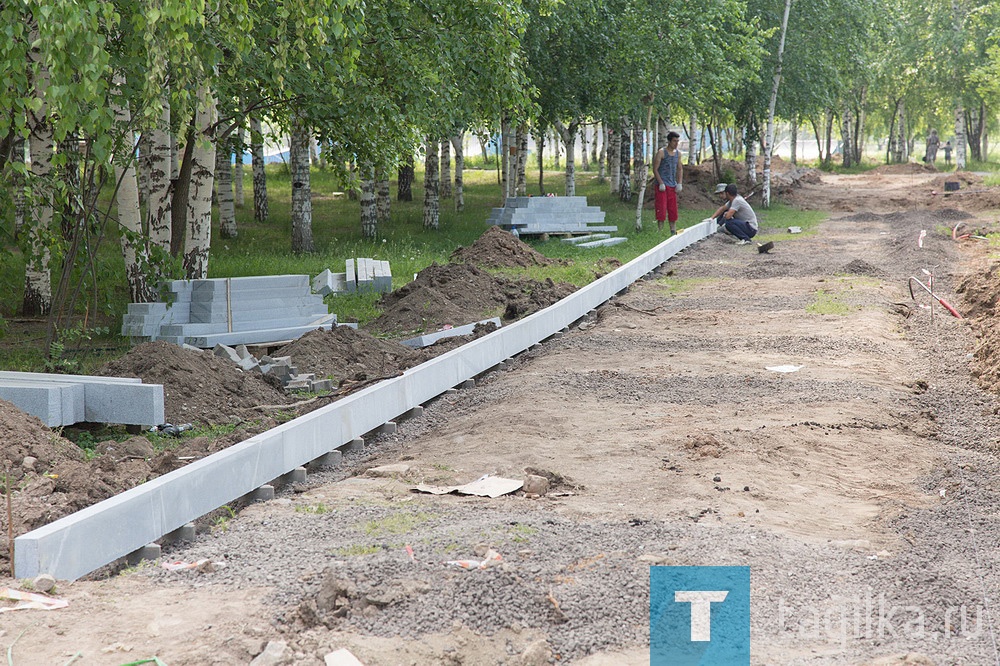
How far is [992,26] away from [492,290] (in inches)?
1484

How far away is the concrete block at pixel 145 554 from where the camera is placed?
503 cm

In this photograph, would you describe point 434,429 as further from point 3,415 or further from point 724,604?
point 724,604

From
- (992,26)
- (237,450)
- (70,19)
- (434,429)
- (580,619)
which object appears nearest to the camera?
(580,619)

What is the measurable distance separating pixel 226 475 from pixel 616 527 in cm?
231

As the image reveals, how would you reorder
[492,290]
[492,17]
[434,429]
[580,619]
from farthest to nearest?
[492,290]
[492,17]
[434,429]
[580,619]

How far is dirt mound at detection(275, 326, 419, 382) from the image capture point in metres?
9.66

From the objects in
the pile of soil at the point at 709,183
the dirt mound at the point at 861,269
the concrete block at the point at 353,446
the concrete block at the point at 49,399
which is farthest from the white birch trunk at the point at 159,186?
the pile of soil at the point at 709,183

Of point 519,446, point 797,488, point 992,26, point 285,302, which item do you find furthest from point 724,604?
point 992,26

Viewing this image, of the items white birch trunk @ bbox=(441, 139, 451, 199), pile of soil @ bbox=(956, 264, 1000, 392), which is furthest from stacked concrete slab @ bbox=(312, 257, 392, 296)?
white birch trunk @ bbox=(441, 139, 451, 199)

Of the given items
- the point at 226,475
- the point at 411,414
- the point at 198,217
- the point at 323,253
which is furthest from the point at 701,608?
the point at 323,253

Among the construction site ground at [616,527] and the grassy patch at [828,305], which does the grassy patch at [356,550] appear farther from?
the grassy patch at [828,305]

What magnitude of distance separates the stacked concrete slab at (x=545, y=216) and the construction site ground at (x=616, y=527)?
11986 millimetres

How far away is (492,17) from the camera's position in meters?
12.3

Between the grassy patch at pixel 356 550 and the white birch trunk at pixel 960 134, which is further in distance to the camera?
the white birch trunk at pixel 960 134
